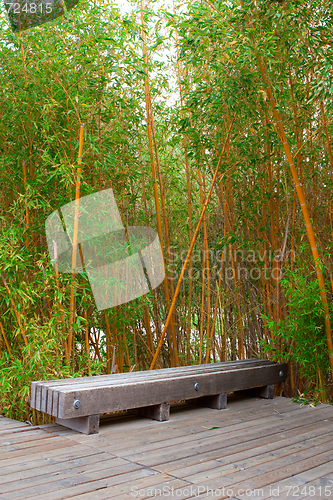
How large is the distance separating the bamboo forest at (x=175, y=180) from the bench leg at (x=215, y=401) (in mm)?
530

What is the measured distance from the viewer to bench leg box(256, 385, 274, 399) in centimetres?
347

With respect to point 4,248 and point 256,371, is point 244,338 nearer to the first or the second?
point 256,371

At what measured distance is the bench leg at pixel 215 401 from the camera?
315 centimetres

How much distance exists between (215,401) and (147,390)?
0.67 meters

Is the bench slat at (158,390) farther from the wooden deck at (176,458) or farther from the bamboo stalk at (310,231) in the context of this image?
the bamboo stalk at (310,231)

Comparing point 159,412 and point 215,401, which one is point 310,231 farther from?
point 159,412

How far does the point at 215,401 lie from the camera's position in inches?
125

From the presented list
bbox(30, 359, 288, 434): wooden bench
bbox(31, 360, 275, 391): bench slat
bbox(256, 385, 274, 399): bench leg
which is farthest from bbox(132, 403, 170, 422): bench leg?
bbox(256, 385, 274, 399): bench leg

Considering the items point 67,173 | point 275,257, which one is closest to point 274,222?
point 275,257

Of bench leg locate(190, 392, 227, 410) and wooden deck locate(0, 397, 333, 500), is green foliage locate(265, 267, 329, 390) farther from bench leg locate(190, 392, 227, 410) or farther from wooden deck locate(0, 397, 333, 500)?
bench leg locate(190, 392, 227, 410)

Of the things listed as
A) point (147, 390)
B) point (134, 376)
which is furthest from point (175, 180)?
point (147, 390)

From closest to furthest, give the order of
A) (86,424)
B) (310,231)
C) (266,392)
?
(86,424) → (310,231) → (266,392)

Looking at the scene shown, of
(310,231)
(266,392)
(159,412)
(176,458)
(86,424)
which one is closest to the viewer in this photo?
(176,458)

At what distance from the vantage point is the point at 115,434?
8.45 feet
